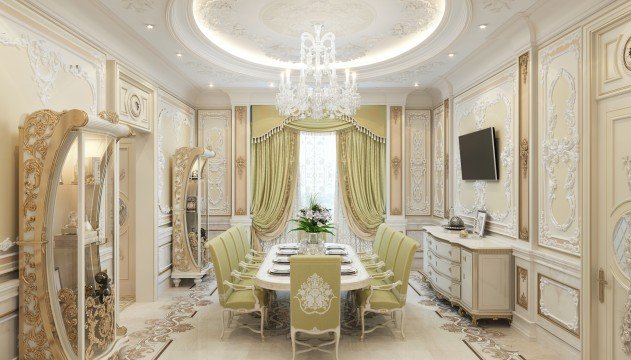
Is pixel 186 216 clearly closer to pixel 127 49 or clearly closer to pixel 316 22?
pixel 127 49

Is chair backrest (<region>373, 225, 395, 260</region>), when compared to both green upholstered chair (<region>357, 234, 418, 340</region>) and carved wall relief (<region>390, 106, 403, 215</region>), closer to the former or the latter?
green upholstered chair (<region>357, 234, 418, 340</region>)

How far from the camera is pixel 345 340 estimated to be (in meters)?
3.67

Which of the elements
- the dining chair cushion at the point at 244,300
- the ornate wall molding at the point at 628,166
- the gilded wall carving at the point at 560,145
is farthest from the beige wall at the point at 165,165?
the ornate wall molding at the point at 628,166

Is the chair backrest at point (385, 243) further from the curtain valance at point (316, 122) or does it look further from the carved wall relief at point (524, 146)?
the curtain valance at point (316, 122)

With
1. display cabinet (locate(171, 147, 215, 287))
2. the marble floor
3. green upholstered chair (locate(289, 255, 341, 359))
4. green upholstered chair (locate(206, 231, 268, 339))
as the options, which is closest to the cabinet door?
the marble floor

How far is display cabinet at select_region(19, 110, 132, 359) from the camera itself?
2.47 metres

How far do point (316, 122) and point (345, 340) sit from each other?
375 cm

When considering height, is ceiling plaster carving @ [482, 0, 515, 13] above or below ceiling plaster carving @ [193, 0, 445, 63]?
below

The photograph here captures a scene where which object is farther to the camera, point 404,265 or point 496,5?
point 404,265

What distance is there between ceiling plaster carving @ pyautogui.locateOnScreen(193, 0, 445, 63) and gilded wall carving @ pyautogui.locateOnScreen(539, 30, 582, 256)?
3.92ft

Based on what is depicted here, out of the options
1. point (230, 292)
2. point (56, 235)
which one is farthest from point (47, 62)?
point (230, 292)

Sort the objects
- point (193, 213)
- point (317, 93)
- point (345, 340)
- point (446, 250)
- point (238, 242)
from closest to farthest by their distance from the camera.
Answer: point (345, 340)
point (317, 93)
point (446, 250)
point (238, 242)
point (193, 213)

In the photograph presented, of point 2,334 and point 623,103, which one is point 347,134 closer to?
point 623,103

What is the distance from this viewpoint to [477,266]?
3941 mm
